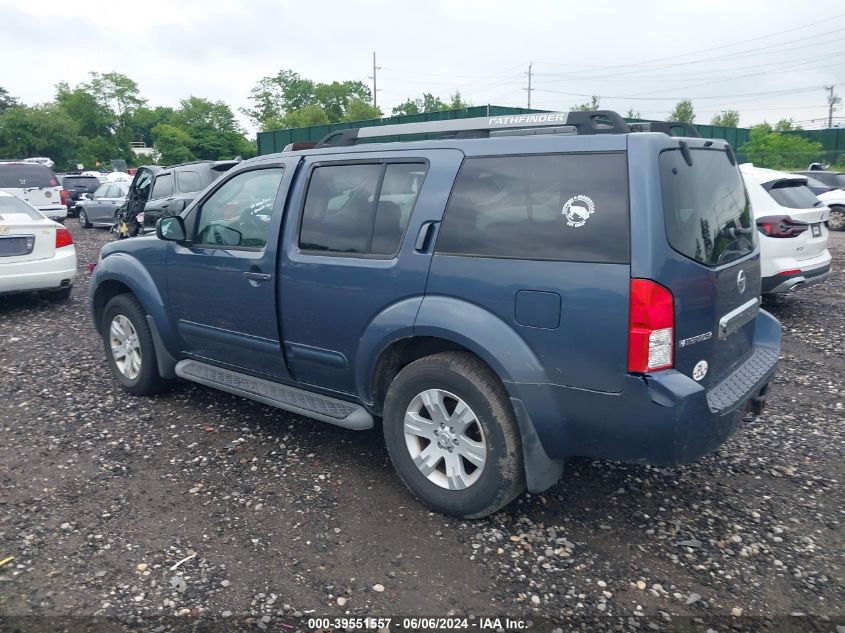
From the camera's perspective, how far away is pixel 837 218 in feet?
60.2

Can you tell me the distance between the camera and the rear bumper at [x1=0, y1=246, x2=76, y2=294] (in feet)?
27.2

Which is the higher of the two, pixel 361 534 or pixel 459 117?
pixel 459 117

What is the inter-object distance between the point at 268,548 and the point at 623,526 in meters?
1.82

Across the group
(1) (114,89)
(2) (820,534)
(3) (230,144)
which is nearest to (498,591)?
(2) (820,534)

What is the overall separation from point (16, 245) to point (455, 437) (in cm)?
720

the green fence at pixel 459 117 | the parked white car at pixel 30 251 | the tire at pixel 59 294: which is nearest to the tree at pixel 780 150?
the green fence at pixel 459 117

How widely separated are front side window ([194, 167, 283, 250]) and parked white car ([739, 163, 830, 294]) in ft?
17.8

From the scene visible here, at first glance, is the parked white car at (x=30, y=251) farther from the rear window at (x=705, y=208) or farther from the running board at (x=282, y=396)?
the rear window at (x=705, y=208)

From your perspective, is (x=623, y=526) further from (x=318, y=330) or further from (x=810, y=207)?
(x=810, y=207)

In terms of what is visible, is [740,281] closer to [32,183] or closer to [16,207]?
[16,207]

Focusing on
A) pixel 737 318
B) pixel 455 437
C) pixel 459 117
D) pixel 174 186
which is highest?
pixel 459 117

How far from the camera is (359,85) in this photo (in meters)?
96.6

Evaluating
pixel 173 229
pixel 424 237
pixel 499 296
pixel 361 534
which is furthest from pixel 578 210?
pixel 173 229

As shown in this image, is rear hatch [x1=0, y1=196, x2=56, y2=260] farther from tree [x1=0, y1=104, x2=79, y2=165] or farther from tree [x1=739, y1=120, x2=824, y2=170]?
tree [x1=0, y1=104, x2=79, y2=165]
